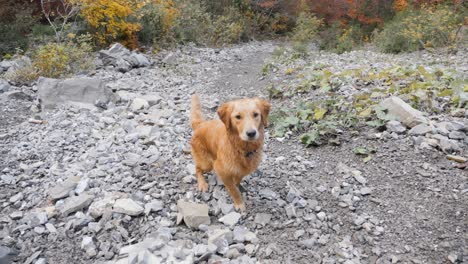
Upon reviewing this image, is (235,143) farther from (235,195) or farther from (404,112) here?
(404,112)

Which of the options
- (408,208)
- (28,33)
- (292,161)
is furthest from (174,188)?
(28,33)

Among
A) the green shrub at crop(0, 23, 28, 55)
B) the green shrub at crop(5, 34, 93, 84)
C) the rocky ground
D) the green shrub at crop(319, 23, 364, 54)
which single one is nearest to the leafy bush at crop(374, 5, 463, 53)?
the green shrub at crop(319, 23, 364, 54)

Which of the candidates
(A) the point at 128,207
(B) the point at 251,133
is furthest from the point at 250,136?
(A) the point at 128,207

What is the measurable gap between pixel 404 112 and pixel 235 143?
8.86ft

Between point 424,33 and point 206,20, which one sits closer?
→ point 424,33

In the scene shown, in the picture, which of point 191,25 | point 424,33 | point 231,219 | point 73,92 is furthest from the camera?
point 191,25

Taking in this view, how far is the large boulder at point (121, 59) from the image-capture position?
30.1 feet

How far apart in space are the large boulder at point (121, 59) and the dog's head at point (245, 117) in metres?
6.67

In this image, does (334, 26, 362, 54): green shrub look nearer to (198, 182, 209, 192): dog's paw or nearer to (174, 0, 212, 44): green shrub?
(174, 0, 212, 44): green shrub

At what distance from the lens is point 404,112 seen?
4.68 m

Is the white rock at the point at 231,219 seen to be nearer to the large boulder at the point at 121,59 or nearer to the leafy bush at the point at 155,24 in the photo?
the large boulder at the point at 121,59

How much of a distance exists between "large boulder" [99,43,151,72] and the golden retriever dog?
612cm

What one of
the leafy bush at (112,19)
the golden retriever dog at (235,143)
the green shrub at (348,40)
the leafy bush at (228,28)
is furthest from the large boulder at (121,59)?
the green shrub at (348,40)

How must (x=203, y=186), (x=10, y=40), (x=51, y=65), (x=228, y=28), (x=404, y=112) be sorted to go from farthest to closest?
(x=228, y=28) → (x=10, y=40) → (x=51, y=65) → (x=404, y=112) → (x=203, y=186)
